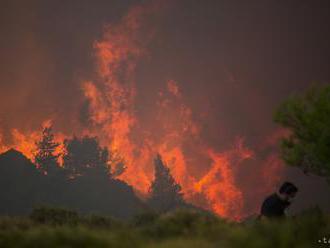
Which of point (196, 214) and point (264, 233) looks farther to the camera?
point (196, 214)

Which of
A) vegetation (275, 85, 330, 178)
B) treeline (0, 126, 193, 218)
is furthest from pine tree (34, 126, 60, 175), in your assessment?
vegetation (275, 85, 330, 178)

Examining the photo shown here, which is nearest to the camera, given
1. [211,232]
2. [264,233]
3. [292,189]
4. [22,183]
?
[264,233]

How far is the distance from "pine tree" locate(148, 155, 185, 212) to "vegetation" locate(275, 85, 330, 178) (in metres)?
92.8

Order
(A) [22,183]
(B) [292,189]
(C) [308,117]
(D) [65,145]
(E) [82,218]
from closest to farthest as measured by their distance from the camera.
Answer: (B) [292,189] < (C) [308,117] < (E) [82,218] < (A) [22,183] < (D) [65,145]

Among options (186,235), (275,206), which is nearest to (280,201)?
(275,206)

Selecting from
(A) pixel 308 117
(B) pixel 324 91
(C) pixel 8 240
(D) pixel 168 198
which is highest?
(D) pixel 168 198

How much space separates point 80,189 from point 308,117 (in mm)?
100378

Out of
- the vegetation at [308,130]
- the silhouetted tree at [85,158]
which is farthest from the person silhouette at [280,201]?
the silhouetted tree at [85,158]

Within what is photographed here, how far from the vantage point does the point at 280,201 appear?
13.1 m

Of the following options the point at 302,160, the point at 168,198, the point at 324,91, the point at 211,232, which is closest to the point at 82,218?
the point at 211,232

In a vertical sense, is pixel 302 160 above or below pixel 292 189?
above

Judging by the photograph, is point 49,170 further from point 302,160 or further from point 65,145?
point 302,160

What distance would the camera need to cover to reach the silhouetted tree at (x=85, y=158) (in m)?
122

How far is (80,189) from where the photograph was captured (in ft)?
360
